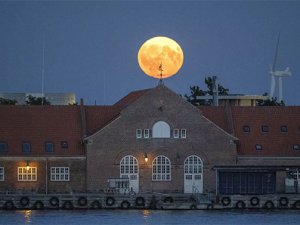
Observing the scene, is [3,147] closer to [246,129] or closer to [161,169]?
[161,169]

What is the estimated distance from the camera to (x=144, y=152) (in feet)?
452

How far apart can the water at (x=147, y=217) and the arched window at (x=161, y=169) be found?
443 inches

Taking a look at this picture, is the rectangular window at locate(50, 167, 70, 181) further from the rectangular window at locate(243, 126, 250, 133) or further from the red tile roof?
the rectangular window at locate(243, 126, 250, 133)

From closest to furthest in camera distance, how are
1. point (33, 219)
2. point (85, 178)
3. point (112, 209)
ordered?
1. point (33, 219)
2. point (112, 209)
3. point (85, 178)

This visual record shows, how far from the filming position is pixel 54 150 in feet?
451

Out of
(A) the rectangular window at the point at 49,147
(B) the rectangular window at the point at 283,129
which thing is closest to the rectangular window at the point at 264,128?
(B) the rectangular window at the point at 283,129

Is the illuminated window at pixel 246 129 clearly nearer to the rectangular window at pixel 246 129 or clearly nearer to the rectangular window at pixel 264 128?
the rectangular window at pixel 246 129

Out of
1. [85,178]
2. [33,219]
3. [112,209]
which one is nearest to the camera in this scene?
[33,219]

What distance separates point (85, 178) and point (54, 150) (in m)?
3.46

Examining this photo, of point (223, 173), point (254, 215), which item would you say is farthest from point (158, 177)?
point (254, 215)

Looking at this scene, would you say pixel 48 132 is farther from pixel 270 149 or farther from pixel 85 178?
pixel 270 149

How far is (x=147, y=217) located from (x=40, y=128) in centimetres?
2292

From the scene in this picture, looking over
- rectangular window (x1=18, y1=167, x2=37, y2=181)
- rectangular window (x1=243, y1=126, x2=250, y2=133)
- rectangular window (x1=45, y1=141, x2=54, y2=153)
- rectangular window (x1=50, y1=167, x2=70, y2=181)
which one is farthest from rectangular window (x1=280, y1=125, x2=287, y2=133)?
rectangular window (x1=18, y1=167, x2=37, y2=181)

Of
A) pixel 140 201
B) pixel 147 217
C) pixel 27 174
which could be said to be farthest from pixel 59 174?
pixel 147 217
